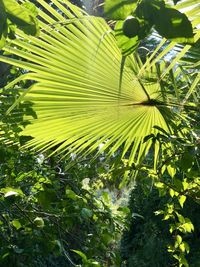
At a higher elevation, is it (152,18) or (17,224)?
(152,18)

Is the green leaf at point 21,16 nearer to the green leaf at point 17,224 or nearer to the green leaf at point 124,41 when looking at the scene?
the green leaf at point 124,41

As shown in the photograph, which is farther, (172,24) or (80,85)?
(80,85)

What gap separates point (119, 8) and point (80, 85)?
789mm

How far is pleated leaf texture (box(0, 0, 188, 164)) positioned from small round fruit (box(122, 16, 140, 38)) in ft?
2.25

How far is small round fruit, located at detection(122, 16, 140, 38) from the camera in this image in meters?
0.47

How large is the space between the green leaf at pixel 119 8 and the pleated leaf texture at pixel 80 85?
0.68 meters

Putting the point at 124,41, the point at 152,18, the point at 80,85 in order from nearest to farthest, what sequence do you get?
the point at 152,18, the point at 124,41, the point at 80,85

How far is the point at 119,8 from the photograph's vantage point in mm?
475

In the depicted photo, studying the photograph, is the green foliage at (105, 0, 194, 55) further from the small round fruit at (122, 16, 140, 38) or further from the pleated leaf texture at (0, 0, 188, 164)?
the pleated leaf texture at (0, 0, 188, 164)

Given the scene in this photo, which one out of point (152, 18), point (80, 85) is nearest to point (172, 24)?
point (152, 18)

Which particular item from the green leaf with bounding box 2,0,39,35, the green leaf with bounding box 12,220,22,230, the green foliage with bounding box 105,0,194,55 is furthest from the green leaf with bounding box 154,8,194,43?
the green leaf with bounding box 12,220,22,230

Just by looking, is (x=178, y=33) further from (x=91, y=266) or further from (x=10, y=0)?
(x=91, y=266)

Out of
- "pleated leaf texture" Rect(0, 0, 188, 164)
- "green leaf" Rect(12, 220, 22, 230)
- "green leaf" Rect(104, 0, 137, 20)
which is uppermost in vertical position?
"green leaf" Rect(104, 0, 137, 20)

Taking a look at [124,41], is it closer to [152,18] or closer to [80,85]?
[152,18]
